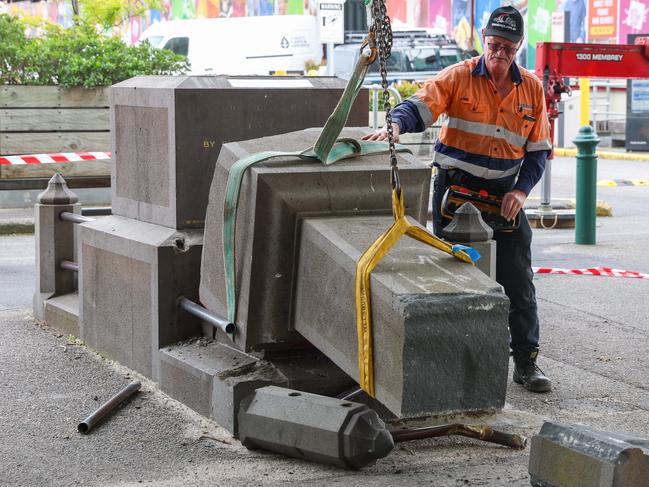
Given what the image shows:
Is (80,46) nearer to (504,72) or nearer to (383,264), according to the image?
(504,72)

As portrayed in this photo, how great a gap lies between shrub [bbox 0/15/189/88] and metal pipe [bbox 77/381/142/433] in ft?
29.3

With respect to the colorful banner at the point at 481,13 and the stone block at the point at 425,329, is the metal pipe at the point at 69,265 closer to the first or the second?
the stone block at the point at 425,329

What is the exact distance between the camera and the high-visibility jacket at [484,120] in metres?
5.87

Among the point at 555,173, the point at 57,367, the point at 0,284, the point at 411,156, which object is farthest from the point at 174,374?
the point at 555,173

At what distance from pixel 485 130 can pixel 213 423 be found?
6.71 ft

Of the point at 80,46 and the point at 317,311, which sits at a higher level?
the point at 80,46

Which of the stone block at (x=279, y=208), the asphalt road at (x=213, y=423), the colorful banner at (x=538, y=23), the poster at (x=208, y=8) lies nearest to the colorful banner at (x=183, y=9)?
the poster at (x=208, y=8)

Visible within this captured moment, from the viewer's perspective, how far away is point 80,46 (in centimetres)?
Result: 1476

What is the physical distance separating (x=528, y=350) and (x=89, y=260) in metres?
2.57

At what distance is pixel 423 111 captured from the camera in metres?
5.75

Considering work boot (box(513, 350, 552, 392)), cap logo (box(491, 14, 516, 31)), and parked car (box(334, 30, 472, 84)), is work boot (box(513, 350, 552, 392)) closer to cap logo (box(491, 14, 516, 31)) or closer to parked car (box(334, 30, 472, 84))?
cap logo (box(491, 14, 516, 31))

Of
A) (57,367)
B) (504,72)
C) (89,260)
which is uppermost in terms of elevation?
(504,72)

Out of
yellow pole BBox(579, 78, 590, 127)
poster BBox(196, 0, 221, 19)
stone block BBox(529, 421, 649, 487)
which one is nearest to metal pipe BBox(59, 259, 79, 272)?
stone block BBox(529, 421, 649, 487)

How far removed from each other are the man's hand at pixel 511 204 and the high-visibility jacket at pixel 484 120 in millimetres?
72
